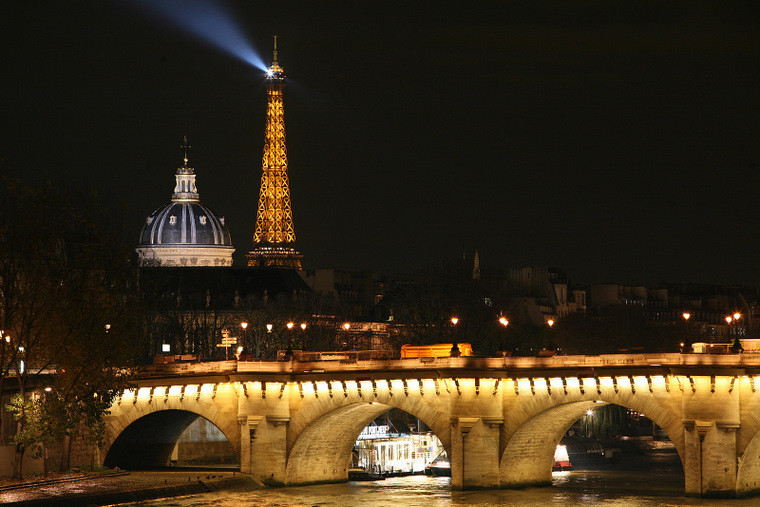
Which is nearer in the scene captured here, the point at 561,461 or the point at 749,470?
the point at 749,470

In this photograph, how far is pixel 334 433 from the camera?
7075 centimetres

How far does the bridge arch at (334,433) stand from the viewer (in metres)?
65.8

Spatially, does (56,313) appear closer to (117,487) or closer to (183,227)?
(117,487)

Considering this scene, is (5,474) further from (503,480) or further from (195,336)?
(195,336)

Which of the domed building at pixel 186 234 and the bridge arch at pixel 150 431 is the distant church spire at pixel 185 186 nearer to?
the domed building at pixel 186 234

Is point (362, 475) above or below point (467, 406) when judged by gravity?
below

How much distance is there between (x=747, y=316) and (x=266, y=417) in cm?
9100

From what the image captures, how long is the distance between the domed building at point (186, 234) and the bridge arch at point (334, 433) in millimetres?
112879

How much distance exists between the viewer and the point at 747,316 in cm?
15075

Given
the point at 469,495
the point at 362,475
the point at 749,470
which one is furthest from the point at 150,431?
the point at 749,470

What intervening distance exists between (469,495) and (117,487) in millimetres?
12701

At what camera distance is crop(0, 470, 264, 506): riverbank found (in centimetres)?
5690

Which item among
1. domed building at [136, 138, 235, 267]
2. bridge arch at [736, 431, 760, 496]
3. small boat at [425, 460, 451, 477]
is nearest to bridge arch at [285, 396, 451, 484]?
small boat at [425, 460, 451, 477]

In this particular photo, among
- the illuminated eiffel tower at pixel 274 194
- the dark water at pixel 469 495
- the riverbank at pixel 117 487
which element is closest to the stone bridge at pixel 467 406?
the dark water at pixel 469 495
